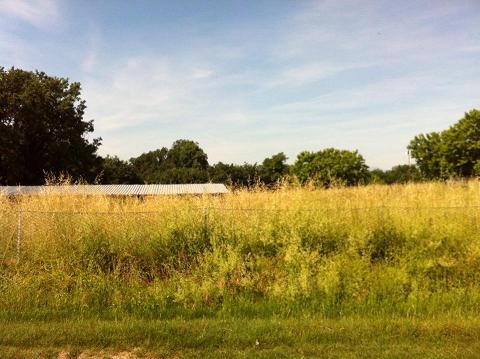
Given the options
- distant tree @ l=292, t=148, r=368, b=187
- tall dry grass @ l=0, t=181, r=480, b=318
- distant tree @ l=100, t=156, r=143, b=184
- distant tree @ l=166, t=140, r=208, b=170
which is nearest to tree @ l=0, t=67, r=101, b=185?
distant tree @ l=100, t=156, r=143, b=184

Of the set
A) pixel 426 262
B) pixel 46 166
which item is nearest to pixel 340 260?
pixel 426 262

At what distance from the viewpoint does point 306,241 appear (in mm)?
8141

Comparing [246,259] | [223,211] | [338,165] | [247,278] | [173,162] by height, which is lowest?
[247,278]

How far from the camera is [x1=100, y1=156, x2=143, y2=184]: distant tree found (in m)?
56.3

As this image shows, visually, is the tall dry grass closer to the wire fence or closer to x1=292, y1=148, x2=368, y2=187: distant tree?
the wire fence

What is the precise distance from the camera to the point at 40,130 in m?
39.3

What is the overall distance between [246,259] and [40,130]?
37.1m

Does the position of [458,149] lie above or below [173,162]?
below

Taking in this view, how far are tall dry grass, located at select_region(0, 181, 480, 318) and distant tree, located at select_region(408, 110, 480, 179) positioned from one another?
2002cm

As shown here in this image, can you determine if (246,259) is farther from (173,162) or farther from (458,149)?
(173,162)

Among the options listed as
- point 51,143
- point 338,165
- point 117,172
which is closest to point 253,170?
point 117,172

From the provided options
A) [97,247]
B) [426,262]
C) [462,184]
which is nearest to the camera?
[426,262]

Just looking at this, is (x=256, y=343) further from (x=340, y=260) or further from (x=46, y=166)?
(x=46, y=166)

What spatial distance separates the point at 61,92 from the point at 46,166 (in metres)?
7.23
